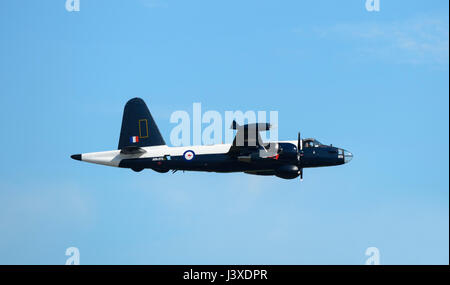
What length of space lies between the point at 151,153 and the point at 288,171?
13.5m

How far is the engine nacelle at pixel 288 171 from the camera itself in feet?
279

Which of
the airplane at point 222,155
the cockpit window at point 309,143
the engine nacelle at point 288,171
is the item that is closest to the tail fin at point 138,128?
the airplane at point 222,155

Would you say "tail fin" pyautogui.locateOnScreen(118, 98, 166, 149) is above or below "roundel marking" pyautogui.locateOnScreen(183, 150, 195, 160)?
above

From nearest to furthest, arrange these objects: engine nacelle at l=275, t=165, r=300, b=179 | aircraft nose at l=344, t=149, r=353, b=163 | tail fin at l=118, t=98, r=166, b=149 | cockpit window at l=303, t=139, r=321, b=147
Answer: engine nacelle at l=275, t=165, r=300, b=179 → cockpit window at l=303, t=139, r=321, b=147 → tail fin at l=118, t=98, r=166, b=149 → aircraft nose at l=344, t=149, r=353, b=163

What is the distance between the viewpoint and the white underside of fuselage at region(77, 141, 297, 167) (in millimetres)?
85062

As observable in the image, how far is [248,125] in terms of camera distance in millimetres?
82750

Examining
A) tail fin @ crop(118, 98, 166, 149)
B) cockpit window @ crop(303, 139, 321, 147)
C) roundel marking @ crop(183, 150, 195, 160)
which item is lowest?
roundel marking @ crop(183, 150, 195, 160)

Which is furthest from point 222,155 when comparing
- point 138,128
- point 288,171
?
point 138,128

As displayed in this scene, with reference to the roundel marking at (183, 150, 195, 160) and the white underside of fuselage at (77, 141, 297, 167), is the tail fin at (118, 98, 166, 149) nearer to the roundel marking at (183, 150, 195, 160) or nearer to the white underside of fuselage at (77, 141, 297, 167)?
the white underside of fuselage at (77, 141, 297, 167)

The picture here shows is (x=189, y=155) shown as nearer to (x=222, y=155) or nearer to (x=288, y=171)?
(x=222, y=155)

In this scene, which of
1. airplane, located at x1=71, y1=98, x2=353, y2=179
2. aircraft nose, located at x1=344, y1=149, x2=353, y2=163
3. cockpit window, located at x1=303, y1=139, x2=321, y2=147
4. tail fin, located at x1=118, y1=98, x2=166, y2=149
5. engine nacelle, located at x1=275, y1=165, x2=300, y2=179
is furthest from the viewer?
aircraft nose, located at x1=344, y1=149, x2=353, y2=163

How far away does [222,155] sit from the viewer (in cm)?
8500

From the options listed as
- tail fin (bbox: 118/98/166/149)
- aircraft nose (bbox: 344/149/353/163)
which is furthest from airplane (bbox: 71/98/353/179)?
aircraft nose (bbox: 344/149/353/163)
